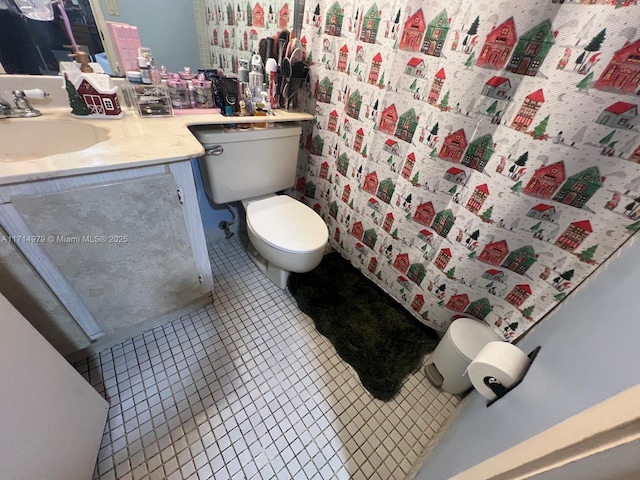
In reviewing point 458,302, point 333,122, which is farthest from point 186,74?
point 458,302

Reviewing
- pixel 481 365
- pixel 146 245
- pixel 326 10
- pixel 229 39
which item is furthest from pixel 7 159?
pixel 481 365

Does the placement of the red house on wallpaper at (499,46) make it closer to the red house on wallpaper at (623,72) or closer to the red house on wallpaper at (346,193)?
the red house on wallpaper at (623,72)

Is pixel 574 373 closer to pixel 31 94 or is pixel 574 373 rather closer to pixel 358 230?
pixel 358 230

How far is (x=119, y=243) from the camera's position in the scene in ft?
2.79

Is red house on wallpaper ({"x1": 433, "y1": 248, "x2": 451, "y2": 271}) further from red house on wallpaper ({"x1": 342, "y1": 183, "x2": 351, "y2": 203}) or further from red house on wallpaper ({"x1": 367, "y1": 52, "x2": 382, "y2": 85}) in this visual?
red house on wallpaper ({"x1": 367, "y1": 52, "x2": 382, "y2": 85})

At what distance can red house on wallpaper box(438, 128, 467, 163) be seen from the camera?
903mm

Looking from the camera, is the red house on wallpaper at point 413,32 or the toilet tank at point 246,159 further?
the toilet tank at point 246,159

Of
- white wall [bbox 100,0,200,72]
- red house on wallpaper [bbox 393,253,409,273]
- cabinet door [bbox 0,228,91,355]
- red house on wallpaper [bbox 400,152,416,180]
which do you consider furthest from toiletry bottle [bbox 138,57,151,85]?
red house on wallpaper [bbox 393,253,409,273]

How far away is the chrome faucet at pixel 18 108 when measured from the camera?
862 mm

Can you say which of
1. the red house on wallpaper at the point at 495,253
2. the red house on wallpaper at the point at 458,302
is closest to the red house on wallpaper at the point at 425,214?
the red house on wallpaper at the point at 495,253

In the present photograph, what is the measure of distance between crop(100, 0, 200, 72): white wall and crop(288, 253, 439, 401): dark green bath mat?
3.93ft

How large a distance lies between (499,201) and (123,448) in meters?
1.55

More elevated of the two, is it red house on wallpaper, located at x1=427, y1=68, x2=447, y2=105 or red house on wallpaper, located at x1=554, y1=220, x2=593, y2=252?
red house on wallpaper, located at x1=427, y1=68, x2=447, y2=105

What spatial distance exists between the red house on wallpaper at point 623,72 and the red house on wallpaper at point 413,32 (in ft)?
1.72
